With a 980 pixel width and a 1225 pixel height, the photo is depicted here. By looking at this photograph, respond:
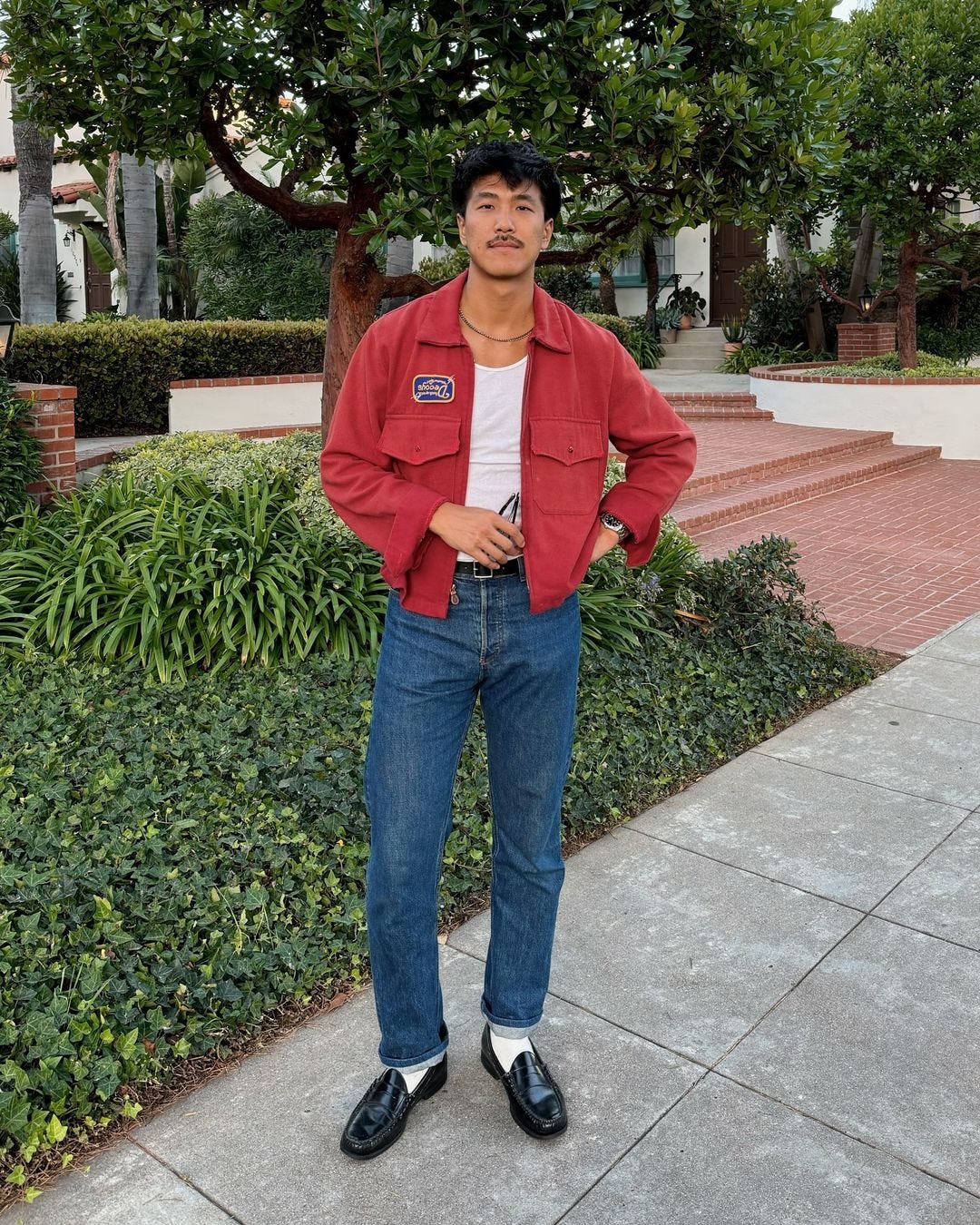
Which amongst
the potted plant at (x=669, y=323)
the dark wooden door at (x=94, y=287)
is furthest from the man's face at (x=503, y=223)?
the dark wooden door at (x=94, y=287)

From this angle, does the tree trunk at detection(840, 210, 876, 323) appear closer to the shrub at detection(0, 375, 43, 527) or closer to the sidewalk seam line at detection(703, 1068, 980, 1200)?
the shrub at detection(0, 375, 43, 527)

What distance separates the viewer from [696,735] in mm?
4766

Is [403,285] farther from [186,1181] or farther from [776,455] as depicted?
[776,455]

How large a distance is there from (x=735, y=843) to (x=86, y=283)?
70.6 feet

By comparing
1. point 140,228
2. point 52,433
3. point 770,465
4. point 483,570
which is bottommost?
point 770,465

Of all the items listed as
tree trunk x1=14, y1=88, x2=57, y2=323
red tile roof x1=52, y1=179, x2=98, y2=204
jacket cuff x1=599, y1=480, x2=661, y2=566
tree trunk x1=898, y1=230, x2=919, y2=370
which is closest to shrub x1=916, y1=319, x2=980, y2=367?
tree trunk x1=898, y1=230, x2=919, y2=370

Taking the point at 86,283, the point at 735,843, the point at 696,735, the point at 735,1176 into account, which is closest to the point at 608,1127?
the point at 735,1176

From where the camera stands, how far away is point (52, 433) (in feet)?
20.7

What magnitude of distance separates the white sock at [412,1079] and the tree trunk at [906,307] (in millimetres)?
13468

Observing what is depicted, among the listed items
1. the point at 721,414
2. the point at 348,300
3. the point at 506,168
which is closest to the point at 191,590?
the point at 348,300

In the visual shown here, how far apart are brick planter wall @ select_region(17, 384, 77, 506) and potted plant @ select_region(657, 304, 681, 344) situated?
1545 centimetres

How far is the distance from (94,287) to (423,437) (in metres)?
22.5

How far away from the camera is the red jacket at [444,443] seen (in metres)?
2.33

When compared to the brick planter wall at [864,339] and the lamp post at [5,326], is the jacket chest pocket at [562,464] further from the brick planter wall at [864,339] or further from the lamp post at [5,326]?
the brick planter wall at [864,339]
